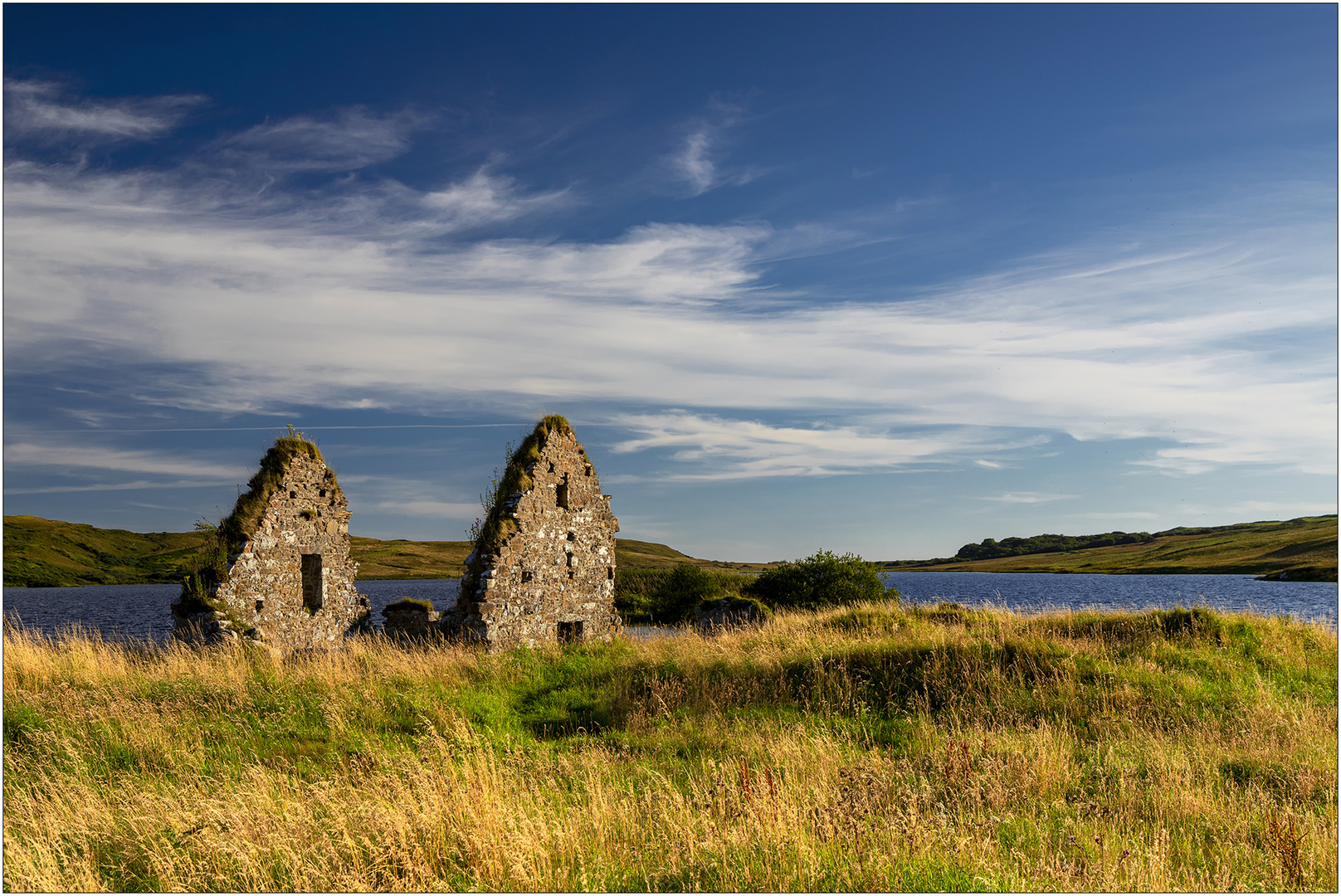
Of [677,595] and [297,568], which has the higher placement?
[297,568]

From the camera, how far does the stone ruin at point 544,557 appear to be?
16.5 meters

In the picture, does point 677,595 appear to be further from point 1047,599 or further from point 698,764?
point 1047,599

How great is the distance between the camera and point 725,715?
11.0 m

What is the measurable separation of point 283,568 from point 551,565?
19.9 feet

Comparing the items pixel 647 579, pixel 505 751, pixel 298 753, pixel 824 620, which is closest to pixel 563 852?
pixel 505 751

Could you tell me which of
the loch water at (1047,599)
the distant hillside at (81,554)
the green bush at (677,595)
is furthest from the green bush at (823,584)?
the distant hillside at (81,554)

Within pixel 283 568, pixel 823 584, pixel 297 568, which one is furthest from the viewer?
pixel 823 584

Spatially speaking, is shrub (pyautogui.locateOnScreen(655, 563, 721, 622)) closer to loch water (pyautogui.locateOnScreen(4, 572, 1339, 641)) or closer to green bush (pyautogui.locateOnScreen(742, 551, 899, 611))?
green bush (pyautogui.locateOnScreen(742, 551, 899, 611))

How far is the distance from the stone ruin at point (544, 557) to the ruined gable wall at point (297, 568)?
331cm

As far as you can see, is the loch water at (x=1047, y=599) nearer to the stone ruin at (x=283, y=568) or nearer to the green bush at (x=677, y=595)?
the green bush at (x=677, y=595)

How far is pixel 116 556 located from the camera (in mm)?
145000

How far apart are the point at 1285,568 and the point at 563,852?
109m

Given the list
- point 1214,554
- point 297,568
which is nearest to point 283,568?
point 297,568

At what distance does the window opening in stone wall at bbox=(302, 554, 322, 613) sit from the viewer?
17598 millimetres
